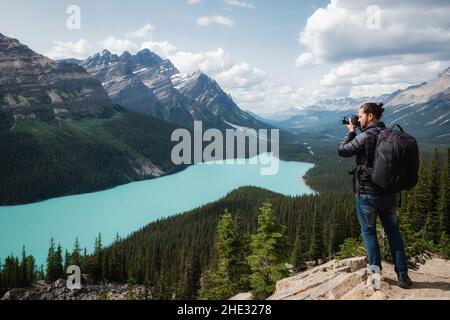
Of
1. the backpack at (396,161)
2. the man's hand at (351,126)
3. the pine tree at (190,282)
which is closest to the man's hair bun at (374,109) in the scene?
the man's hand at (351,126)

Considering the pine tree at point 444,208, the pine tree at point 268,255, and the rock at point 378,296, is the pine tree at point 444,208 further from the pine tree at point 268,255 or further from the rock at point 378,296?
the rock at point 378,296

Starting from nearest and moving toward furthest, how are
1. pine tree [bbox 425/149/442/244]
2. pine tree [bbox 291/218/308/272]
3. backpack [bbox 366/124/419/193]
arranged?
backpack [bbox 366/124/419/193] → pine tree [bbox 425/149/442/244] → pine tree [bbox 291/218/308/272]

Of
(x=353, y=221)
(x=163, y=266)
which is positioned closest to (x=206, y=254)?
(x=163, y=266)

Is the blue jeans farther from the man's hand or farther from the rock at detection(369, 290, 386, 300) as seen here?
the man's hand

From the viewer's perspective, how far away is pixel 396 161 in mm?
9117

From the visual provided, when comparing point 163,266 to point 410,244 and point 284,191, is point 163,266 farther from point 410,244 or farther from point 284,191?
point 284,191

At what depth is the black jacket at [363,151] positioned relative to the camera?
379 inches

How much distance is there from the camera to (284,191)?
189125mm

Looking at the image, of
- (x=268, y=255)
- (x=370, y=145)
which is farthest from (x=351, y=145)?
(x=268, y=255)

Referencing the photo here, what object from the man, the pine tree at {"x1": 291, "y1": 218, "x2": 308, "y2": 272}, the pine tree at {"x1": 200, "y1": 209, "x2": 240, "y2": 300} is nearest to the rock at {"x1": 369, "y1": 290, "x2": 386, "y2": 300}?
the man

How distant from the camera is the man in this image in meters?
9.70

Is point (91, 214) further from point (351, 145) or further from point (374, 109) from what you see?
point (374, 109)
